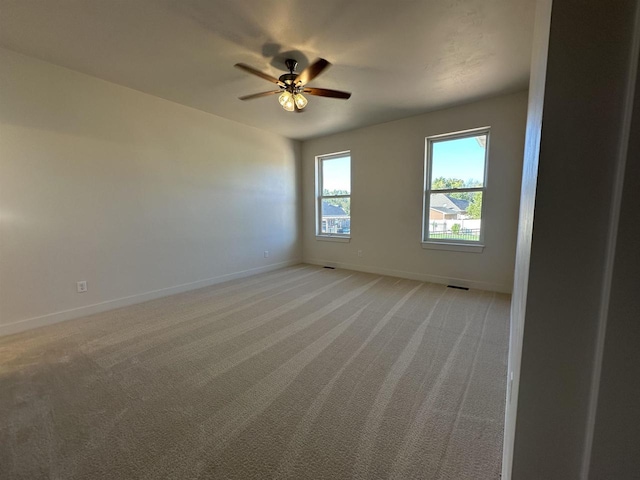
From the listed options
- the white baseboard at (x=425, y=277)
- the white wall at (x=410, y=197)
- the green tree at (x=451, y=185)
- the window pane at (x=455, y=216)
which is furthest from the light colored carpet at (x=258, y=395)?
the green tree at (x=451, y=185)

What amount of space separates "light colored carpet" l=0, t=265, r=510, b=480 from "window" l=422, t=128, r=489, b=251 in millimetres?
1377

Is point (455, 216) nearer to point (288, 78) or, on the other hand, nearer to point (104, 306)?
point (288, 78)

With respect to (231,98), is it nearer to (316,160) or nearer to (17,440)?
(316,160)

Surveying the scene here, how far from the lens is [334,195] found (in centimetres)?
532

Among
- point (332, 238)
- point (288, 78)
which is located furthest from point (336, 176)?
point (288, 78)

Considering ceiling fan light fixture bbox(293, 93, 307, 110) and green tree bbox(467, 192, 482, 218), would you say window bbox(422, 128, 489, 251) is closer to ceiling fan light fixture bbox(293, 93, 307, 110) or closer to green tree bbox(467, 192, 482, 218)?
green tree bbox(467, 192, 482, 218)

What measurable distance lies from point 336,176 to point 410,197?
1623 millimetres

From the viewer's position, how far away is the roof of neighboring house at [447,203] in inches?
154

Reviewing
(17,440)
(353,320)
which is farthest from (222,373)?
(353,320)

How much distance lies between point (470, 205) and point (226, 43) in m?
3.61

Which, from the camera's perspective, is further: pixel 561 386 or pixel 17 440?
pixel 17 440

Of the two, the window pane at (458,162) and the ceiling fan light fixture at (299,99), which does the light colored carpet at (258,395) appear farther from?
the ceiling fan light fixture at (299,99)

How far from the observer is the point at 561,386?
0.40 m

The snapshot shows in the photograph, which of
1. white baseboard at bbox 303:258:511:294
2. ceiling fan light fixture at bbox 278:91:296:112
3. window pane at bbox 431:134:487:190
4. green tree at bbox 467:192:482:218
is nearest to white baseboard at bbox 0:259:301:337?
white baseboard at bbox 303:258:511:294
